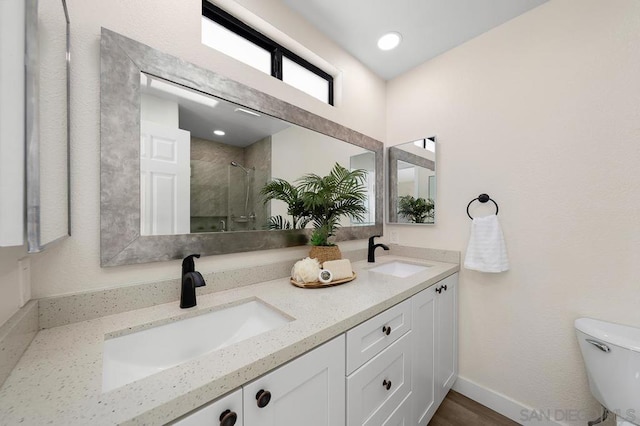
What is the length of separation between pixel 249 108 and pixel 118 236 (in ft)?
2.63

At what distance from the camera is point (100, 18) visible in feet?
2.78

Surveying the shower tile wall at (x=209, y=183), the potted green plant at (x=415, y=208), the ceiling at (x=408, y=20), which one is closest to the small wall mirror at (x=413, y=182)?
the potted green plant at (x=415, y=208)

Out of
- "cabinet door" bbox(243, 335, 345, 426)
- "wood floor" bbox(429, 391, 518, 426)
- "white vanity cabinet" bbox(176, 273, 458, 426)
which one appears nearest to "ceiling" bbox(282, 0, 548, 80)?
"white vanity cabinet" bbox(176, 273, 458, 426)

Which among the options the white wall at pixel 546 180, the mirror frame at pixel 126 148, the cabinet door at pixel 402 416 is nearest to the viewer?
the mirror frame at pixel 126 148

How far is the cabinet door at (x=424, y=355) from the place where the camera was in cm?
121

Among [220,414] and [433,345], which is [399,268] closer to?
[433,345]

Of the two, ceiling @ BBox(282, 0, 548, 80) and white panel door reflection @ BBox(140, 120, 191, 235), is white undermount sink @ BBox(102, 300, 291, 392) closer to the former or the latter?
white panel door reflection @ BBox(140, 120, 191, 235)

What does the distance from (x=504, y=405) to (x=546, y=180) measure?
1402 mm

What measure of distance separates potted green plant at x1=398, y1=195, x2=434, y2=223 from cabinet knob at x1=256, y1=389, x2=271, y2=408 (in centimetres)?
163

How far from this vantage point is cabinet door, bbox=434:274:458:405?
143cm

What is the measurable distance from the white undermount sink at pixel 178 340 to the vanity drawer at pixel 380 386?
0.36m

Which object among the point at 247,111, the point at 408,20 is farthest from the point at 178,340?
the point at 408,20

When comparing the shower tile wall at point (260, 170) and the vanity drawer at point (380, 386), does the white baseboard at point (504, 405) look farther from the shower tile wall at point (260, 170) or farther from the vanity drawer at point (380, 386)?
the shower tile wall at point (260, 170)

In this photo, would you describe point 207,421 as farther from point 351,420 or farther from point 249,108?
point 249,108
